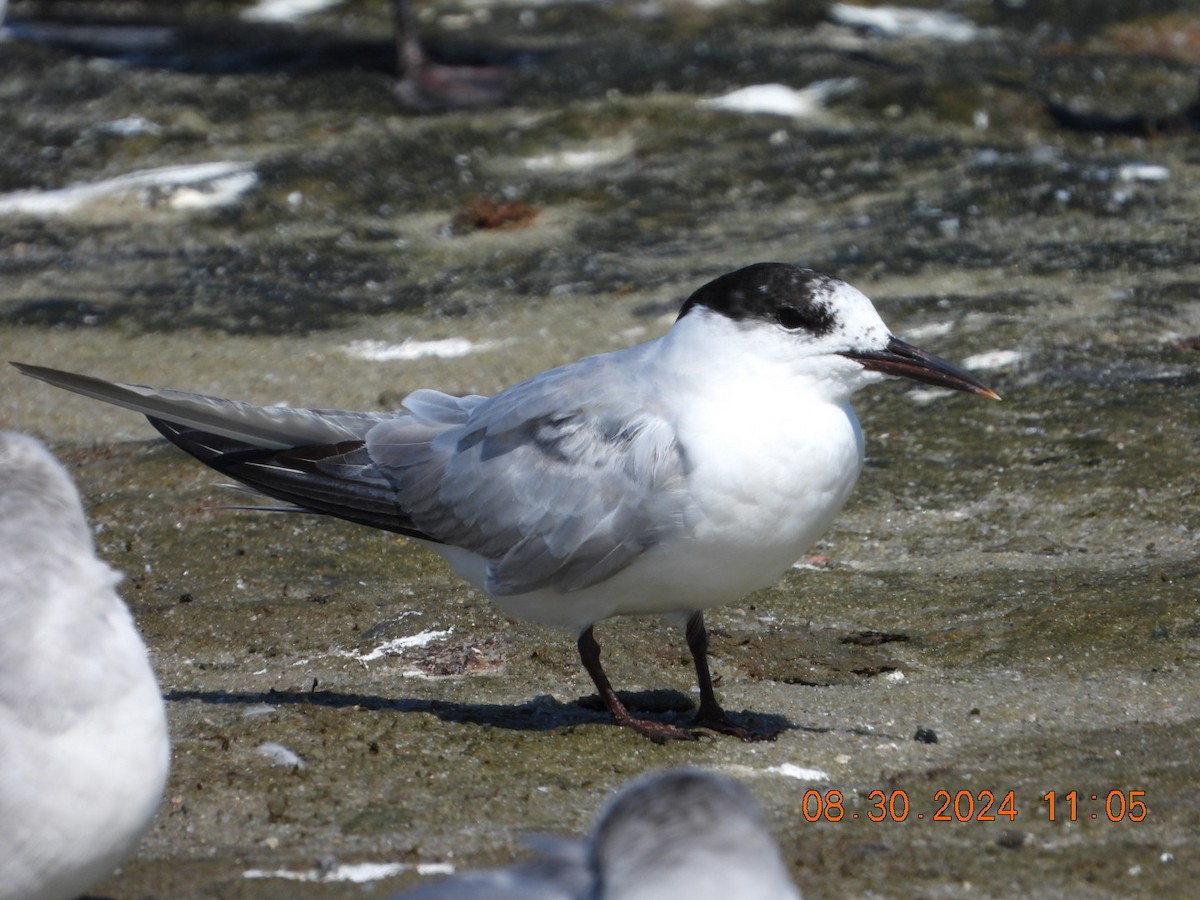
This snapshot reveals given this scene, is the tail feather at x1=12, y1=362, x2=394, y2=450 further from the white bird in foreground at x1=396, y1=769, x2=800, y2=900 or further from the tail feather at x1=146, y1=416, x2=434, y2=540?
the white bird in foreground at x1=396, y1=769, x2=800, y2=900

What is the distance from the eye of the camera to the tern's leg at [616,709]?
3.91 m

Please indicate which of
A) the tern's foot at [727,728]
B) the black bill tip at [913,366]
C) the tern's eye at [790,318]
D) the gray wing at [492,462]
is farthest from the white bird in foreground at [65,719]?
the black bill tip at [913,366]

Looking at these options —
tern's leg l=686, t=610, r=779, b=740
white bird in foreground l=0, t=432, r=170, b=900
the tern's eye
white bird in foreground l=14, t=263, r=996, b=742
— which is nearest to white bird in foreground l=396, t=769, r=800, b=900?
white bird in foreground l=0, t=432, r=170, b=900

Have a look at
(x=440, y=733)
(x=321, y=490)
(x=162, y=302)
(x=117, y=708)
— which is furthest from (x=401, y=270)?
(x=117, y=708)

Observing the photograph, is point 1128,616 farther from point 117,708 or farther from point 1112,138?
point 1112,138

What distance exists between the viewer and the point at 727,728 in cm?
397

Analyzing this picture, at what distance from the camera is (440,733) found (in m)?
3.90

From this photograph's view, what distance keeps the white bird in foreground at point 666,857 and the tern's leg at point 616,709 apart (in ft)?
5.40

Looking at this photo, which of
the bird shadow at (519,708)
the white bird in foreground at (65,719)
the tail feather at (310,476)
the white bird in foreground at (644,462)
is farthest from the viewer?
the tail feather at (310,476)

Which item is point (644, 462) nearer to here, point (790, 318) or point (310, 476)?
point (790, 318)

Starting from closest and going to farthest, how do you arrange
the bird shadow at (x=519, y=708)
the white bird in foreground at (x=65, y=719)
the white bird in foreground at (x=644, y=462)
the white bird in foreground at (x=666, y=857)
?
the white bird in foreground at (x=666, y=857)
the white bird in foreground at (x=65, y=719)
the white bird in foreground at (x=644, y=462)
the bird shadow at (x=519, y=708)

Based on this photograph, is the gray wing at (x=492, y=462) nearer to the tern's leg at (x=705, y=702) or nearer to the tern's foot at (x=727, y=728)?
the tern's leg at (x=705, y=702)

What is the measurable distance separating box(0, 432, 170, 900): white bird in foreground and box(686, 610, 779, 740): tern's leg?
1.67m

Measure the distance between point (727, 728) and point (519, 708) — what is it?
1.88ft
